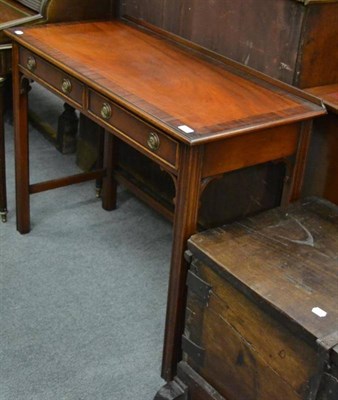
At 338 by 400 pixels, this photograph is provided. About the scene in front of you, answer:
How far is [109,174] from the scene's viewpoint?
3.06m

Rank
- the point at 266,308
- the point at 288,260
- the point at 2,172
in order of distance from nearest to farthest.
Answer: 1. the point at 266,308
2. the point at 288,260
3. the point at 2,172

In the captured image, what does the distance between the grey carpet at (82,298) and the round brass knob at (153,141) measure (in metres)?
0.76

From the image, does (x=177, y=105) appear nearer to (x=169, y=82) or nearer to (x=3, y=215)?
(x=169, y=82)

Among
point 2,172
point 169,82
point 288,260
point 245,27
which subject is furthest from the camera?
point 2,172

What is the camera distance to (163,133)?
71.6 inches

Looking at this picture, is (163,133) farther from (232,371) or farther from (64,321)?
(64,321)

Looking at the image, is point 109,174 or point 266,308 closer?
point 266,308

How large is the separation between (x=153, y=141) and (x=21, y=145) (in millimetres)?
988

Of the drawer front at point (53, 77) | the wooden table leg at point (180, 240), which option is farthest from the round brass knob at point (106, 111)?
the wooden table leg at point (180, 240)

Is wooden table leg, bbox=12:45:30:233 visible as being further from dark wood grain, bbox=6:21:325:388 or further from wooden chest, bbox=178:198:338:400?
wooden chest, bbox=178:198:338:400

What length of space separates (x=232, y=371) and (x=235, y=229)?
384mm

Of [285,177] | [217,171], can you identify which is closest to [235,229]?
[217,171]

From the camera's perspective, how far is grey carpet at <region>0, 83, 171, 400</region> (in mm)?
2133

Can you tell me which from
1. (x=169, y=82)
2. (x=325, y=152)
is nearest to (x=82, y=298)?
(x=169, y=82)
